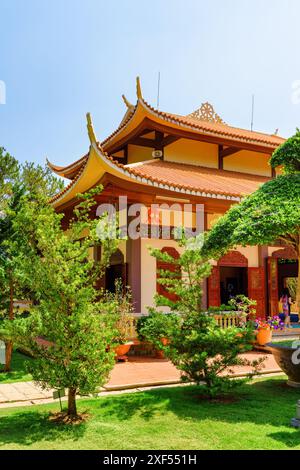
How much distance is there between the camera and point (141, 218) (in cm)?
1124

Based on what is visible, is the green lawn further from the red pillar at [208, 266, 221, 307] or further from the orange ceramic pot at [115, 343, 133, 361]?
the red pillar at [208, 266, 221, 307]

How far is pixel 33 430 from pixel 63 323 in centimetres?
125

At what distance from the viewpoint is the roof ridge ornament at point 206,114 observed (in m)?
17.3

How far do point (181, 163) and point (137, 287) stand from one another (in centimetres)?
544

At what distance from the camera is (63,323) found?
5.27m

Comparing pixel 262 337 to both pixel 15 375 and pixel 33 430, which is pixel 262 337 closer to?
pixel 15 375

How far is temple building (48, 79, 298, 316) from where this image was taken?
10.9 m

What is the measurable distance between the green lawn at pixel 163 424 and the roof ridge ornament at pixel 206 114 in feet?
41.4

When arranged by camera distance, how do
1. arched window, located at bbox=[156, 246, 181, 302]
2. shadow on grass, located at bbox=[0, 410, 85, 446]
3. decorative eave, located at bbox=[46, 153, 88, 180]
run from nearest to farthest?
shadow on grass, located at bbox=[0, 410, 85, 446] → arched window, located at bbox=[156, 246, 181, 302] → decorative eave, located at bbox=[46, 153, 88, 180]

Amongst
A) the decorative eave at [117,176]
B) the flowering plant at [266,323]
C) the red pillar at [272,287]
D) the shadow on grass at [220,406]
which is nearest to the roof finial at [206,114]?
the decorative eave at [117,176]

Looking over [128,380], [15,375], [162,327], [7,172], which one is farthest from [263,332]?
[7,172]

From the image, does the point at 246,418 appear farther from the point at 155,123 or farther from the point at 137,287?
the point at 155,123

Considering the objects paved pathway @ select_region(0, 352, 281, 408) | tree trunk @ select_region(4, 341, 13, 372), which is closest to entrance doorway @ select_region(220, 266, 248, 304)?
paved pathway @ select_region(0, 352, 281, 408)

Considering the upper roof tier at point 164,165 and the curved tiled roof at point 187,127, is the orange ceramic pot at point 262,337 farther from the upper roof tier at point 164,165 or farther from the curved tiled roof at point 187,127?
the curved tiled roof at point 187,127
